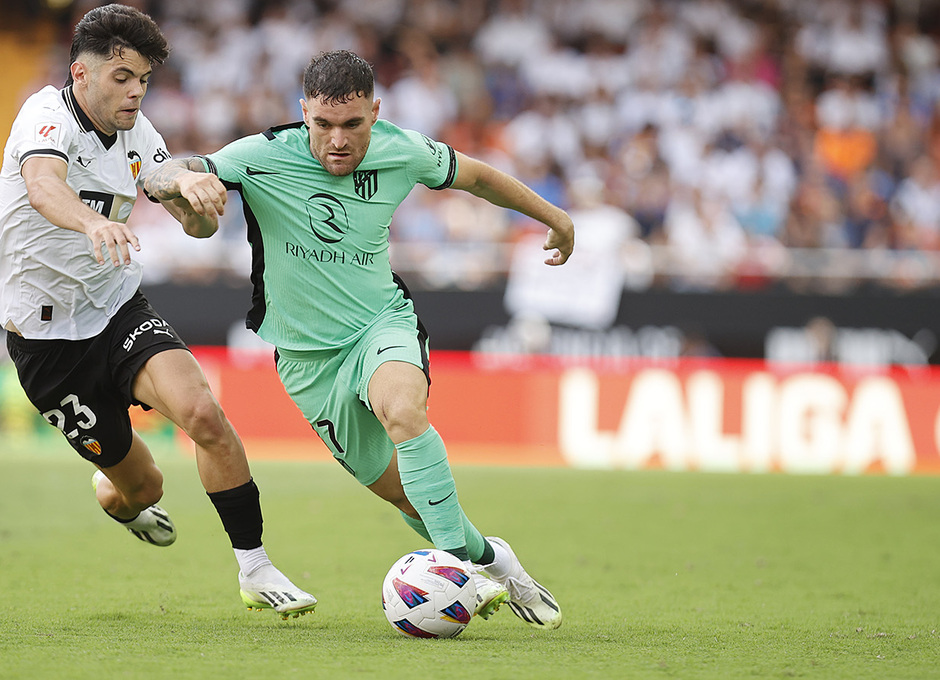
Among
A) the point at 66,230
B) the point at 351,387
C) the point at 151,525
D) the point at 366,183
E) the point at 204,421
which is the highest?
the point at 366,183

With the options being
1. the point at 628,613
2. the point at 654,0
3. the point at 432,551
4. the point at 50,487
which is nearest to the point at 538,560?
the point at 628,613

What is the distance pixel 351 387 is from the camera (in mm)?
5262

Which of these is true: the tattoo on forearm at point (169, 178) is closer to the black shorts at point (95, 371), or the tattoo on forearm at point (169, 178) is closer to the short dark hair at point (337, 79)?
the short dark hair at point (337, 79)

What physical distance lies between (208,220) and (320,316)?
639 millimetres

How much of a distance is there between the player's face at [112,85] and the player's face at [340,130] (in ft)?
2.51

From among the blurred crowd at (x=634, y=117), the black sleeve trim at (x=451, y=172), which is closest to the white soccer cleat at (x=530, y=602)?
the black sleeve trim at (x=451, y=172)

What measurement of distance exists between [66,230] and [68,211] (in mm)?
767

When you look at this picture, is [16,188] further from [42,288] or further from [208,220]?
[208,220]

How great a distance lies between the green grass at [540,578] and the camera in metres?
4.32

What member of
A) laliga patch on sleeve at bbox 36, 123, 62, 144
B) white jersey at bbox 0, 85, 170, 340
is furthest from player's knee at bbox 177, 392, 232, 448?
laliga patch on sleeve at bbox 36, 123, 62, 144

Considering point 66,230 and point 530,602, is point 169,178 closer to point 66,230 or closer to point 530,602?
point 66,230

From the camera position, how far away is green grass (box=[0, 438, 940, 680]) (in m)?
4.32

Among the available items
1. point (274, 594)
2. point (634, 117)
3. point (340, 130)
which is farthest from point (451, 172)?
point (634, 117)

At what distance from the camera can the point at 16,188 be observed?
5352 mm
